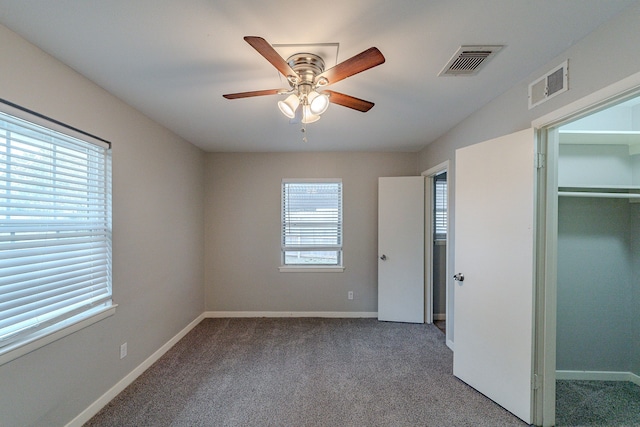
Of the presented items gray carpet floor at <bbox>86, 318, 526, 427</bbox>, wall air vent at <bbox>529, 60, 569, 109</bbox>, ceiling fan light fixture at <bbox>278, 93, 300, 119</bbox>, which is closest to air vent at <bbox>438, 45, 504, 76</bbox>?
wall air vent at <bbox>529, 60, 569, 109</bbox>

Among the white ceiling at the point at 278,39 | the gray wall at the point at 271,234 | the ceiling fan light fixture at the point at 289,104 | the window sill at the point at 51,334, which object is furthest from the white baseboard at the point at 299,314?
the ceiling fan light fixture at the point at 289,104

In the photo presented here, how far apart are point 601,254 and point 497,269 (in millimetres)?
1092

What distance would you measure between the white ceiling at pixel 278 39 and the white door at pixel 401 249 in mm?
1452

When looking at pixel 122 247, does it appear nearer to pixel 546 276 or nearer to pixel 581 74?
pixel 546 276

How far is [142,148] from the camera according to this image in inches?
98.9

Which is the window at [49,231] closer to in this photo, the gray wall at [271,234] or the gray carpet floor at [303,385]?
the gray carpet floor at [303,385]

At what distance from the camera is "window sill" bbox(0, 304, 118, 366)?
55.3 inches

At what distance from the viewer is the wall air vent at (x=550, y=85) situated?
1570mm

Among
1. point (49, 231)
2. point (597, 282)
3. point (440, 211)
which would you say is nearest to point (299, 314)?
point (440, 211)

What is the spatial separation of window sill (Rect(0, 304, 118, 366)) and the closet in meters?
3.80

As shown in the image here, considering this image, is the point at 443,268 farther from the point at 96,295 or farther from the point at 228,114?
the point at 96,295

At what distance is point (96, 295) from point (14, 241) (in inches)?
27.6

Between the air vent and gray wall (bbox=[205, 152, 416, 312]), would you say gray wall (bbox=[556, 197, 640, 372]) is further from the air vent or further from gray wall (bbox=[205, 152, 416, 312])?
gray wall (bbox=[205, 152, 416, 312])

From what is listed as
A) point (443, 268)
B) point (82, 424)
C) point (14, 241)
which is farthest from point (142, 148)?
point (443, 268)
